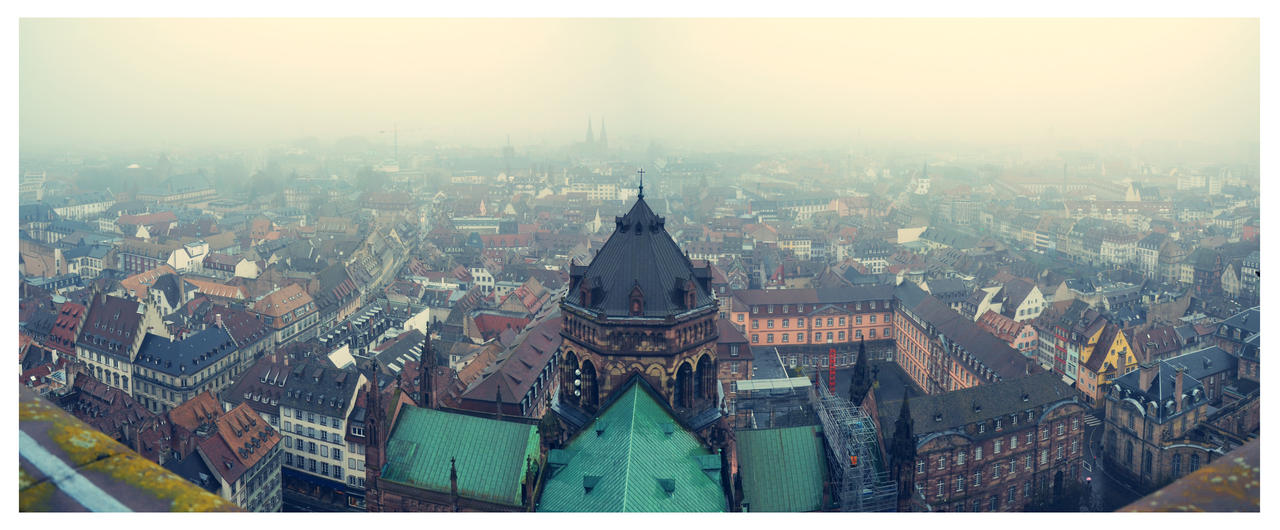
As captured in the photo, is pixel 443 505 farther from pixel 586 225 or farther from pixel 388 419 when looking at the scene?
pixel 586 225

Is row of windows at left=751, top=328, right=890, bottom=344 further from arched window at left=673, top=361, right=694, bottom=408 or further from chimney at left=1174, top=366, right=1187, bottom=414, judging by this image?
arched window at left=673, top=361, right=694, bottom=408

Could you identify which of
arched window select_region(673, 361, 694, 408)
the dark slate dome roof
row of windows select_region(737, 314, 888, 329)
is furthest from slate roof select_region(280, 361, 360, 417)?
row of windows select_region(737, 314, 888, 329)

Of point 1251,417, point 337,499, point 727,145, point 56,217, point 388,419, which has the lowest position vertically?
point 337,499

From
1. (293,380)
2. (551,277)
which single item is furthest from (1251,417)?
(551,277)

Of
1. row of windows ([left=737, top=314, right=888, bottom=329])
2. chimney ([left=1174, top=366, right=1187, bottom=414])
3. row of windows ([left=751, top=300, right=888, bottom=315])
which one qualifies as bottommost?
chimney ([left=1174, top=366, right=1187, bottom=414])

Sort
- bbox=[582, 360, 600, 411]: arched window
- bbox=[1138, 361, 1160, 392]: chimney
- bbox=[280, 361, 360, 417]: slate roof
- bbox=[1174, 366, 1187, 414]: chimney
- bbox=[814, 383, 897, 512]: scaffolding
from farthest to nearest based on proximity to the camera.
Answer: bbox=[1138, 361, 1160, 392]: chimney → bbox=[1174, 366, 1187, 414]: chimney → bbox=[280, 361, 360, 417]: slate roof → bbox=[582, 360, 600, 411]: arched window → bbox=[814, 383, 897, 512]: scaffolding

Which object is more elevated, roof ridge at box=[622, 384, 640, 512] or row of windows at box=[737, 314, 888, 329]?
roof ridge at box=[622, 384, 640, 512]
